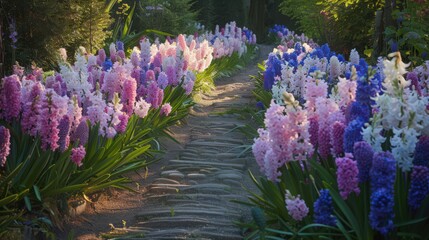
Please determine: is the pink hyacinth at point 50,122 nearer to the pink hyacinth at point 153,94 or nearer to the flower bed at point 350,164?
the flower bed at point 350,164

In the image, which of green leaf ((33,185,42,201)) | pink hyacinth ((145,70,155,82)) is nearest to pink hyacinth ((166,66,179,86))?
pink hyacinth ((145,70,155,82))

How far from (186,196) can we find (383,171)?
2444mm

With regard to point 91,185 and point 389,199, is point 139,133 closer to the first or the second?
point 91,185

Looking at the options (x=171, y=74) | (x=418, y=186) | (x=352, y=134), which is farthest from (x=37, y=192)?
(x=171, y=74)

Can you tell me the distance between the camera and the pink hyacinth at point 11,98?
175 inches

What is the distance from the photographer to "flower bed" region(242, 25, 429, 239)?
10.2 feet

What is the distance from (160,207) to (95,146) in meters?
0.72

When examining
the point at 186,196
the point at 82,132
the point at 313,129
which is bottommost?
the point at 186,196

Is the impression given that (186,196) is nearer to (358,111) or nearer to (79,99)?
(79,99)

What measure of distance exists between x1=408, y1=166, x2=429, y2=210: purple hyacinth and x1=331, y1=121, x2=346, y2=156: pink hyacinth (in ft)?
1.80

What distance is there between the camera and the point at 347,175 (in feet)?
10.3

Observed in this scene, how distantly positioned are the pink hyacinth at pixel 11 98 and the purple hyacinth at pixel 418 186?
2825mm

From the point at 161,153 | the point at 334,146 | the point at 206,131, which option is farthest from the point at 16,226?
the point at 206,131

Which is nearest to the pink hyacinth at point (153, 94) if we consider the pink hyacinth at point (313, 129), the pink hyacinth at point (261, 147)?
the pink hyacinth at point (261, 147)
